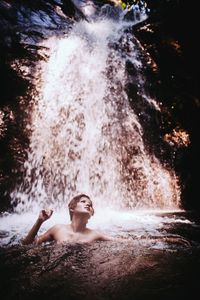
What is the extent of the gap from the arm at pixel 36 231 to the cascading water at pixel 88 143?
11.6 ft

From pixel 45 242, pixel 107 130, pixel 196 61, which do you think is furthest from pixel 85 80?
pixel 45 242

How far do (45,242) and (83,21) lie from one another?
11095mm

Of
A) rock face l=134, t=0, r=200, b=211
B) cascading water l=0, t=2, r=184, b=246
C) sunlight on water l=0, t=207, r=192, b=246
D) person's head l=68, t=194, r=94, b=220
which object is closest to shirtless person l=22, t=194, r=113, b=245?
person's head l=68, t=194, r=94, b=220

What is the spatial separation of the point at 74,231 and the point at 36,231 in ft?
1.69

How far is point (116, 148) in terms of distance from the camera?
324 inches

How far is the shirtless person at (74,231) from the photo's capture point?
3371 mm

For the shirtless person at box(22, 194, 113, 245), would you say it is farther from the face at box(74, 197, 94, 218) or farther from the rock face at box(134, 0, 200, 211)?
the rock face at box(134, 0, 200, 211)

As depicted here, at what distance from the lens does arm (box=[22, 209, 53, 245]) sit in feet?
10.6

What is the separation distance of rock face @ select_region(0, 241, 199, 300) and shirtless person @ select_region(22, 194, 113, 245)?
0.64 feet

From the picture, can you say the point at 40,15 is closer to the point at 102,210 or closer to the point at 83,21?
the point at 83,21

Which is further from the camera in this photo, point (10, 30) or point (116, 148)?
point (10, 30)

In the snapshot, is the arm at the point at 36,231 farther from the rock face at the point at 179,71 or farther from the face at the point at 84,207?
the rock face at the point at 179,71

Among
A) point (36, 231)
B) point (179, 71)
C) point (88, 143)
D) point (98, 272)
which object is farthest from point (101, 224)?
point (179, 71)

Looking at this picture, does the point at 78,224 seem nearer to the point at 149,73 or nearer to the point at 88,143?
the point at 88,143
